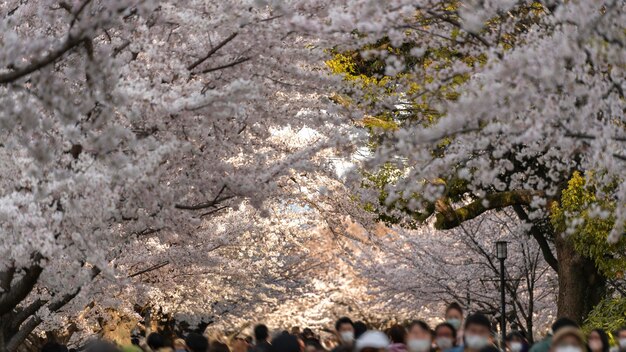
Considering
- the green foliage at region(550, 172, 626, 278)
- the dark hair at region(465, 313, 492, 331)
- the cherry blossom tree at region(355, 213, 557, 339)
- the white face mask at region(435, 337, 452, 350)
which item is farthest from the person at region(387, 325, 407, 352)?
the cherry blossom tree at region(355, 213, 557, 339)

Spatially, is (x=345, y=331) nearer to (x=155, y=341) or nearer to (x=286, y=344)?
(x=286, y=344)

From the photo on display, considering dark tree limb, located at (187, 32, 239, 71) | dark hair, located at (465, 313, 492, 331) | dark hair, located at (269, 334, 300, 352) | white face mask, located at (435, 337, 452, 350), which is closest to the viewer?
dark hair, located at (465, 313, 492, 331)

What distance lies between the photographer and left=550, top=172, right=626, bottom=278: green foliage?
671 inches

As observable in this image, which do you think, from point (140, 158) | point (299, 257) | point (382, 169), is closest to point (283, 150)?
point (382, 169)

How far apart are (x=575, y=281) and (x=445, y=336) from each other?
37.0ft

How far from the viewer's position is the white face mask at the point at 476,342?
9.34m

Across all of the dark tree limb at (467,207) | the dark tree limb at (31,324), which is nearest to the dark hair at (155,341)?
the dark tree limb at (31,324)

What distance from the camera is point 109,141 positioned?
10.1 meters

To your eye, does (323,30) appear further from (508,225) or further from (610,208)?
(508,225)

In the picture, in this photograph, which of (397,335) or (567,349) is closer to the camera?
(567,349)

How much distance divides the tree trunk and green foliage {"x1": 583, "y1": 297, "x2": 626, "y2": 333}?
45 centimetres

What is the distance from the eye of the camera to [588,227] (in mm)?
17141

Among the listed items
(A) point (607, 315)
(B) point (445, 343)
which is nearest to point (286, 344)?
(B) point (445, 343)

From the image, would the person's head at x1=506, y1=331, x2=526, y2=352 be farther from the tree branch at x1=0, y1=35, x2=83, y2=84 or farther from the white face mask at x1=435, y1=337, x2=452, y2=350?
the tree branch at x1=0, y1=35, x2=83, y2=84
